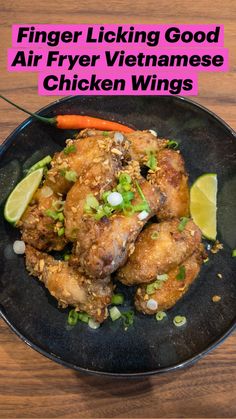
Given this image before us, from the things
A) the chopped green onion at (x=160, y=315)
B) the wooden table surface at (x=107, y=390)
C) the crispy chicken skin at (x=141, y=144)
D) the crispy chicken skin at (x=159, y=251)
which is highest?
the crispy chicken skin at (x=141, y=144)

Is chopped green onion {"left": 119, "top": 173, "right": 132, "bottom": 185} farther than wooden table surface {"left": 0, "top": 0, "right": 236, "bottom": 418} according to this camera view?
No

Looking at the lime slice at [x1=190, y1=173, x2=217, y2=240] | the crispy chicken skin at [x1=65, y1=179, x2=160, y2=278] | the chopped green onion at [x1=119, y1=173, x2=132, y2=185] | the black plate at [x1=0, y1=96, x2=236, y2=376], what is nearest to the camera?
the crispy chicken skin at [x1=65, y1=179, x2=160, y2=278]

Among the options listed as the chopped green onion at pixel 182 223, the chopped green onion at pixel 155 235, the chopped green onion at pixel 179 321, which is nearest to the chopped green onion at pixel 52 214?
the chopped green onion at pixel 155 235

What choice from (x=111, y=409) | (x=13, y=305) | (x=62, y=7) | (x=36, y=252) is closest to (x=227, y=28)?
(x=62, y=7)

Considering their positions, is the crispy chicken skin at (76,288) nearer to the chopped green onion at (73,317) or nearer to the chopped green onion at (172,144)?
→ the chopped green onion at (73,317)

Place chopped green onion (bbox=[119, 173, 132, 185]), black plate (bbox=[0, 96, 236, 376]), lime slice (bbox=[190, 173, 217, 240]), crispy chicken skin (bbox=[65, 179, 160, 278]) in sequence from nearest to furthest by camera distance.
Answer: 1. crispy chicken skin (bbox=[65, 179, 160, 278])
2. chopped green onion (bbox=[119, 173, 132, 185])
3. black plate (bbox=[0, 96, 236, 376])
4. lime slice (bbox=[190, 173, 217, 240])

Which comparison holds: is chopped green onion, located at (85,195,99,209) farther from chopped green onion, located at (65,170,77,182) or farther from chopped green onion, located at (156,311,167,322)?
chopped green onion, located at (156,311,167,322)

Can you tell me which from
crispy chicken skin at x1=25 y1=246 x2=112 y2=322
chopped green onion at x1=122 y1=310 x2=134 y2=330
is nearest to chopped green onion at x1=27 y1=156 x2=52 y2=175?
crispy chicken skin at x1=25 y1=246 x2=112 y2=322
